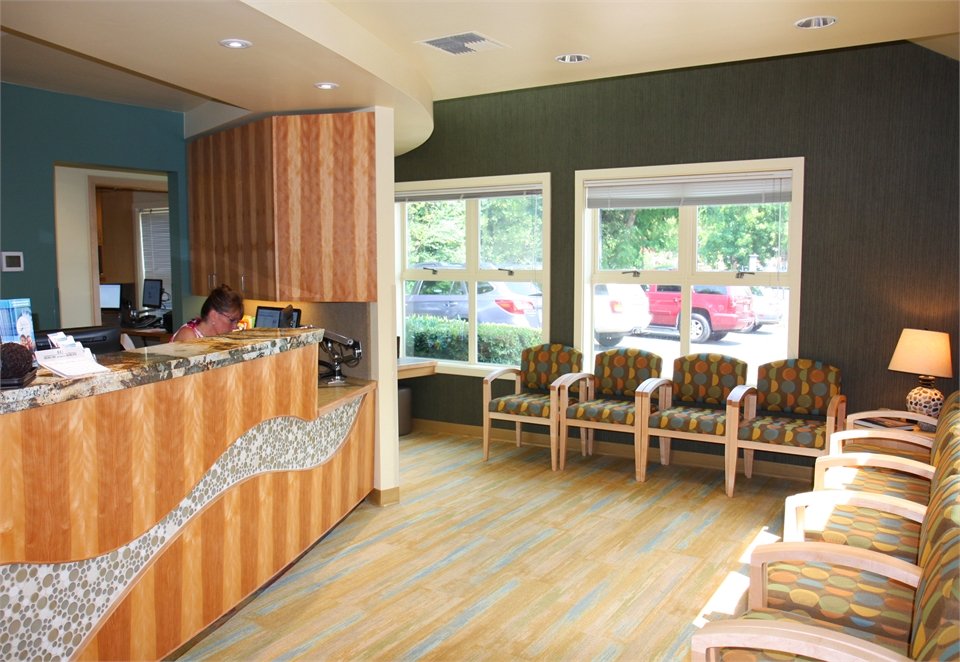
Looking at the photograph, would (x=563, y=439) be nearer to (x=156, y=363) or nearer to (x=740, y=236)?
(x=740, y=236)

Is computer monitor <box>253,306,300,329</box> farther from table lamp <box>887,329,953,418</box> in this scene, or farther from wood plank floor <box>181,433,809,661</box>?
table lamp <box>887,329,953,418</box>

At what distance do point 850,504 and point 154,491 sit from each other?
244cm

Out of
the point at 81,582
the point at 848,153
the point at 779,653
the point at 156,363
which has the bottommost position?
the point at 779,653

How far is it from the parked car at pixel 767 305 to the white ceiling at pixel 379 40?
5.19ft

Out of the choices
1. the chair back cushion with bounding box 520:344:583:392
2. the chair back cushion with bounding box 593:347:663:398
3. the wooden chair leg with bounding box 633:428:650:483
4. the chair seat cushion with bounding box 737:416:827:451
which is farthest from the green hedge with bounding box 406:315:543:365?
the chair seat cushion with bounding box 737:416:827:451

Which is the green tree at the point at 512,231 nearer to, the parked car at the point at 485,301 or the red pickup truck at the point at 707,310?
the parked car at the point at 485,301

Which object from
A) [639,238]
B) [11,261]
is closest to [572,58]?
[639,238]

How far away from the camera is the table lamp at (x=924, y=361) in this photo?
13.8ft

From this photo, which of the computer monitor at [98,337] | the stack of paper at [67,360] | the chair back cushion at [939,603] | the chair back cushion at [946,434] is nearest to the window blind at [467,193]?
the chair back cushion at [946,434]

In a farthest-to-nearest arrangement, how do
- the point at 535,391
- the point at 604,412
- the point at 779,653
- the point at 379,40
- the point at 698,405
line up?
the point at 535,391
the point at 698,405
the point at 604,412
the point at 379,40
the point at 779,653

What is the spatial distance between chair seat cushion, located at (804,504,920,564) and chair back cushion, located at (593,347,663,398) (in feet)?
7.66

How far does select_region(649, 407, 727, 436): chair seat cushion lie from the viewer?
15.4 feet

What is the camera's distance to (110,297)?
7.19 m

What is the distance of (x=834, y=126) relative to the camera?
4781 mm
